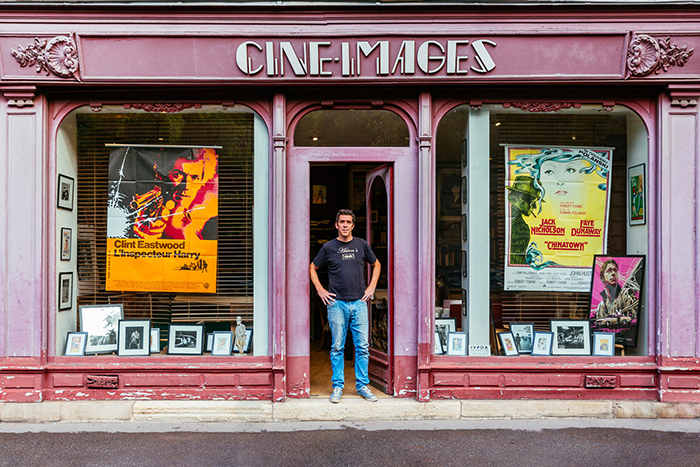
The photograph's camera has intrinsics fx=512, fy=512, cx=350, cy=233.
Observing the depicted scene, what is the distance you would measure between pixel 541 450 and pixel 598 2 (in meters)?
4.52

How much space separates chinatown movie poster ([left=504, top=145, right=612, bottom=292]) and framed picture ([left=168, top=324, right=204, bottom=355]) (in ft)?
11.6

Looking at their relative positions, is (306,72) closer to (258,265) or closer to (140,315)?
(258,265)

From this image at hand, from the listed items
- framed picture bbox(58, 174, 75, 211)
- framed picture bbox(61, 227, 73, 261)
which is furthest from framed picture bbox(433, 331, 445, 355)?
framed picture bbox(58, 174, 75, 211)

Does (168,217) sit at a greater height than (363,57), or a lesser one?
lesser

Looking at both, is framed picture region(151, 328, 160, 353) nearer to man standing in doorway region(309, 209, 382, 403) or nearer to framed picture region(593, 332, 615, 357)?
man standing in doorway region(309, 209, 382, 403)

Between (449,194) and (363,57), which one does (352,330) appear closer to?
(449,194)

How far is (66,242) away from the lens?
5.78m

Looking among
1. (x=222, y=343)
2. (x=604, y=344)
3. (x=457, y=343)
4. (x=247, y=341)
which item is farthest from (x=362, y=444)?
(x=604, y=344)

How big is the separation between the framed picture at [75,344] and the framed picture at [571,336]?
17.3 ft

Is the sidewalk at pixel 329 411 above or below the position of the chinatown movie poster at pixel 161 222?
below

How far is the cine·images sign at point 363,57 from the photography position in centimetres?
540

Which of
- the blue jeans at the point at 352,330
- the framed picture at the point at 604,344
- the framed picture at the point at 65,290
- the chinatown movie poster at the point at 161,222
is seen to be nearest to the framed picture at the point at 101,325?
the framed picture at the point at 65,290

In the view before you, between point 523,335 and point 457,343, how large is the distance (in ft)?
2.60

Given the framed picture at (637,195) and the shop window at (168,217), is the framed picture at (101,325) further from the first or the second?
the framed picture at (637,195)
